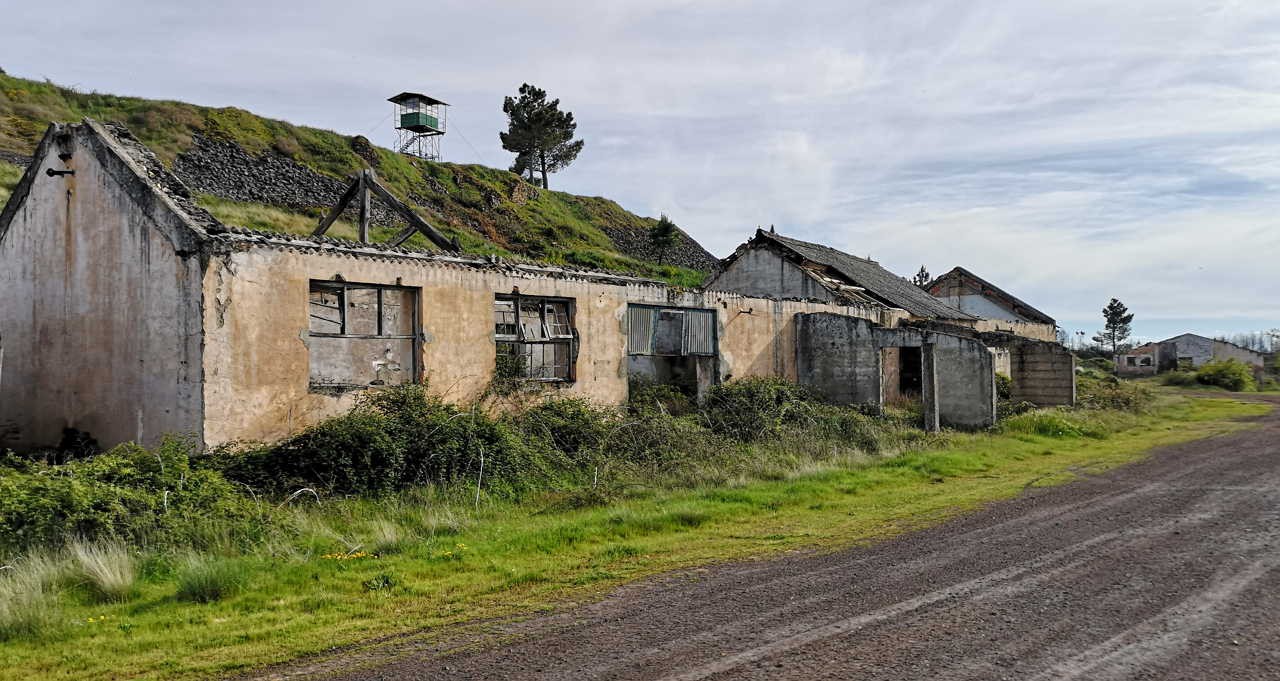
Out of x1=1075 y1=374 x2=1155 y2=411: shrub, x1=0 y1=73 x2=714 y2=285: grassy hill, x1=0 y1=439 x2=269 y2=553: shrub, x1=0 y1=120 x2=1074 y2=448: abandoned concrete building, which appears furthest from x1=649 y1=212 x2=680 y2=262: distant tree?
x1=0 y1=439 x2=269 y2=553: shrub

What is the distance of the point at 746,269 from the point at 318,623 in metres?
21.3

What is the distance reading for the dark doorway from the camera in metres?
23.6

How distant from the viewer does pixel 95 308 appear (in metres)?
11.5

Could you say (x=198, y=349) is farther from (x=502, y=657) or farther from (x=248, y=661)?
(x=502, y=657)

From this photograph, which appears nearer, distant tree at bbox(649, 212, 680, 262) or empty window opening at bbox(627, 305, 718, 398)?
empty window opening at bbox(627, 305, 718, 398)

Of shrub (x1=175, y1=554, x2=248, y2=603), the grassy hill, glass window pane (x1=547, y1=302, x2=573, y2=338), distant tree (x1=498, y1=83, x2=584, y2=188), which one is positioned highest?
distant tree (x1=498, y1=83, x2=584, y2=188)

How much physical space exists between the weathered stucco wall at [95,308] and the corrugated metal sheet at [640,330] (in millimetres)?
7949

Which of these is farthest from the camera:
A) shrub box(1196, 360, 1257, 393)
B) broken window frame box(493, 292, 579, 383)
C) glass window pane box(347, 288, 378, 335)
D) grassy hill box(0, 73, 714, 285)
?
shrub box(1196, 360, 1257, 393)

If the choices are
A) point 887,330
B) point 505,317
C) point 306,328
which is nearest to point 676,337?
point 505,317

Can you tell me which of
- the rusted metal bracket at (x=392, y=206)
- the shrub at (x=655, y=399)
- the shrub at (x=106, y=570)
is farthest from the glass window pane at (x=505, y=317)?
the shrub at (x=106, y=570)

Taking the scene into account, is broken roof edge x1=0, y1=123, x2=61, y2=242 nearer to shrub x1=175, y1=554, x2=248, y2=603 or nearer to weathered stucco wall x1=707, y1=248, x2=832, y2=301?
shrub x1=175, y1=554, x2=248, y2=603

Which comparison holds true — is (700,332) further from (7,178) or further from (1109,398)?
(7,178)

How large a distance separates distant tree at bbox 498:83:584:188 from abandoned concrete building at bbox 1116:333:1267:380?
44350mm

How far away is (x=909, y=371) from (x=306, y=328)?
59.1ft
